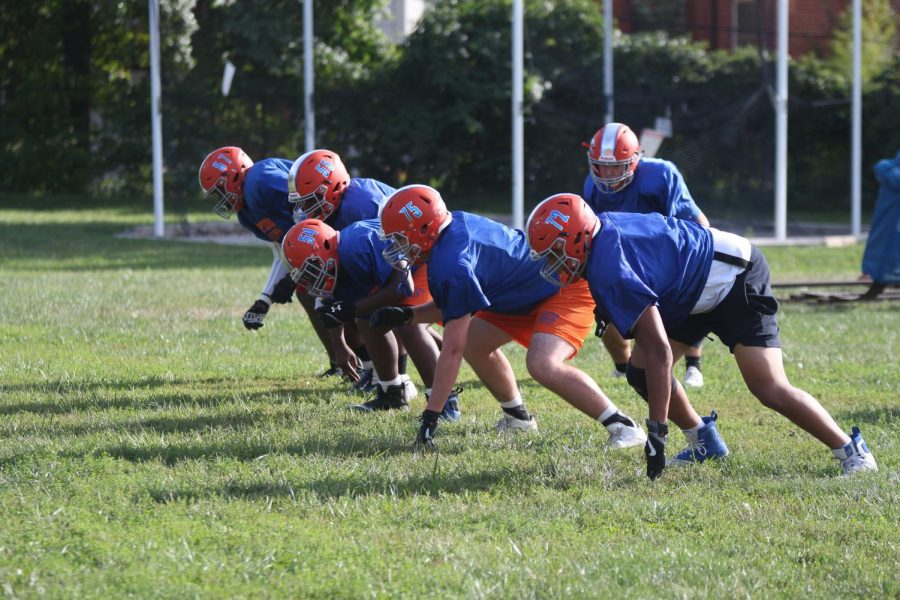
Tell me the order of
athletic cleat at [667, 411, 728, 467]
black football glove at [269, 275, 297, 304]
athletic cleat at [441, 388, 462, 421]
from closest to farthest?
1. athletic cleat at [667, 411, 728, 467]
2. athletic cleat at [441, 388, 462, 421]
3. black football glove at [269, 275, 297, 304]

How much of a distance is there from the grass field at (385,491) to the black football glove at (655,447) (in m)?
0.09

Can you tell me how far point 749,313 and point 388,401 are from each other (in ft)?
8.27

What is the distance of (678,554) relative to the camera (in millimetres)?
4816

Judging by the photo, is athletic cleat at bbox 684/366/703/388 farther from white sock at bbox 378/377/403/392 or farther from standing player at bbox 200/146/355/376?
standing player at bbox 200/146/355/376

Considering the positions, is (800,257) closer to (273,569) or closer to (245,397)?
(245,397)

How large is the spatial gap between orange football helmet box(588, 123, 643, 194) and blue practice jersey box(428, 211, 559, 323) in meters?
0.94

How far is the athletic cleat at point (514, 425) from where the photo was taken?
274 inches

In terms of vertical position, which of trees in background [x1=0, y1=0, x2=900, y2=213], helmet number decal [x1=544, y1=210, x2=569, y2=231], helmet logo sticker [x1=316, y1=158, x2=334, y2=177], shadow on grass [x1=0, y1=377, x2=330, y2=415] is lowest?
shadow on grass [x1=0, y1=377, x2=330, y2=415]

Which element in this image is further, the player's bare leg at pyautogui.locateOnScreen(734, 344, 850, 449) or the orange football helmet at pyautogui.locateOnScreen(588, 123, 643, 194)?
the orange football helmet at pyautogui.locateOnScreen(588, 123, 643, 194)

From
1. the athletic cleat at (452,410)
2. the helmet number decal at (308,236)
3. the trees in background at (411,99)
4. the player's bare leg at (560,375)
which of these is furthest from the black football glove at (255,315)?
the trees in background at (411,99)

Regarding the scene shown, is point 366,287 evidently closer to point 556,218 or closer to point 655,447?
point 556,218

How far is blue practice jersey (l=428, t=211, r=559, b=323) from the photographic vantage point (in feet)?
20.4

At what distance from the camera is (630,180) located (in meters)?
7.64

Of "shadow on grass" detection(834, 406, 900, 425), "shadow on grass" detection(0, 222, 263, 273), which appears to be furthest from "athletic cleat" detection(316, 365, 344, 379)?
"shadow on grass" detection(0, 222, 263, 273)
